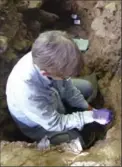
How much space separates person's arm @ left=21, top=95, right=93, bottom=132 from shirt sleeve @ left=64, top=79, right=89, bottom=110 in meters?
0.21

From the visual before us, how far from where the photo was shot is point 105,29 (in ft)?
9.41

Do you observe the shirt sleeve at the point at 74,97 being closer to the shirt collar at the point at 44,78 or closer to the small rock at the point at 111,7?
the shirt collar at the point at 44,78

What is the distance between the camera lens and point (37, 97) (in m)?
2.18

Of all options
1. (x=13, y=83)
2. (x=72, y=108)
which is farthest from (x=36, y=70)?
(x=72, y=108)

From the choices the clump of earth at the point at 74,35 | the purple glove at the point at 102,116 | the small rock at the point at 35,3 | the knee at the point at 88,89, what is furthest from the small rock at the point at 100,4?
the purple glove at the point at 102,116

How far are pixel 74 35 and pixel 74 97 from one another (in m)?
0.93

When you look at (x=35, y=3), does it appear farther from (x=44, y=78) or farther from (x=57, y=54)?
(x=57, y=54)

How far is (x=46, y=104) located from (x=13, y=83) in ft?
0.81

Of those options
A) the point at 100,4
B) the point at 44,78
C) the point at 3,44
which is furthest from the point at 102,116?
the point at 100,4

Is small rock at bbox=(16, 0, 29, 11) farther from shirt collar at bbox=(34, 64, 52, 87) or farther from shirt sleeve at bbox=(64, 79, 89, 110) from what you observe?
shirt collar at bbox=(34, 64, 52, 87)

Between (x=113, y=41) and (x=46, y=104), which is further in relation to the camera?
(x=113, y=41)

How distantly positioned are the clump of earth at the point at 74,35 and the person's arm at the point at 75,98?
0.53 ft

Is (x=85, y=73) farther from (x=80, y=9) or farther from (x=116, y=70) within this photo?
(x=80, y=9)

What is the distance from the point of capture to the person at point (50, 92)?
1.96 metres
